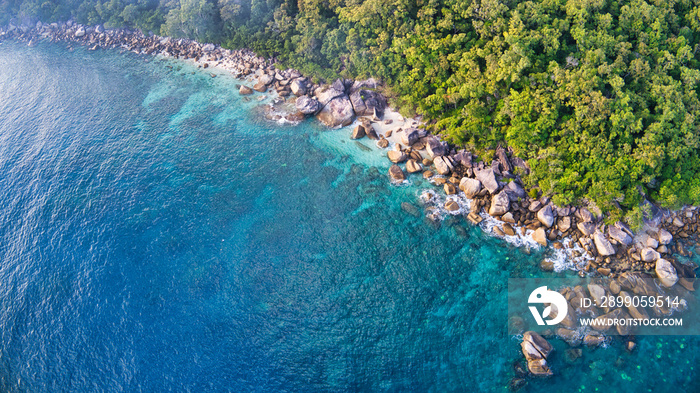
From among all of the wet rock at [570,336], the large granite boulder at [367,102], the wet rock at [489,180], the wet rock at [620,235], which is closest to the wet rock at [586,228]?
the wet rock at [620,235]

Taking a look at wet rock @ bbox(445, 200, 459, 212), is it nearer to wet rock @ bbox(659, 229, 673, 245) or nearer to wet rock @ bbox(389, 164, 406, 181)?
wet rock @ bbox(389, 164, 406, 181)

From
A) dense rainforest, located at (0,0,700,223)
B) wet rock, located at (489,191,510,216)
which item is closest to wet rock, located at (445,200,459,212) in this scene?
wet rock, located at (489,191,510,216)

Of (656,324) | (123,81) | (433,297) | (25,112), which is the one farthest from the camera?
(123,81)

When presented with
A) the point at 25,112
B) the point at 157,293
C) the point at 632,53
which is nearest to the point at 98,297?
the point at 157,293

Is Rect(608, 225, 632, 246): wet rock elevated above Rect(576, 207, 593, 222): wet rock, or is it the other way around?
Rect(576, 207, 593, 222): wet rock

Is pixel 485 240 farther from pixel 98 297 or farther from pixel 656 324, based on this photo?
pixel 98 297

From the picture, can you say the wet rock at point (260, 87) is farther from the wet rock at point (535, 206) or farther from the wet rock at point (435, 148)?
the wet rock at point (535, 206)
